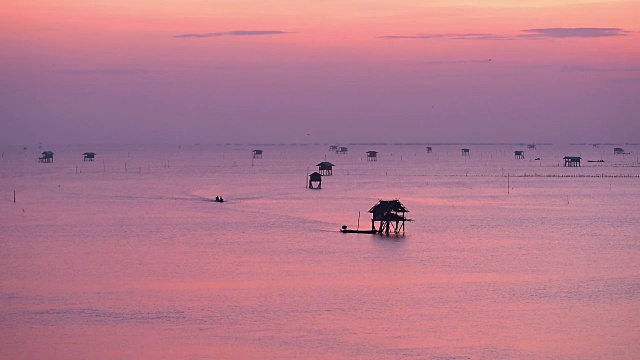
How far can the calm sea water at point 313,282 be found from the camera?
26547 mm

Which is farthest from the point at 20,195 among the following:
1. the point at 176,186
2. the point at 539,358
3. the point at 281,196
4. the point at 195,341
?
the point at 539,358

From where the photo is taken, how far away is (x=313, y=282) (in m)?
35.8

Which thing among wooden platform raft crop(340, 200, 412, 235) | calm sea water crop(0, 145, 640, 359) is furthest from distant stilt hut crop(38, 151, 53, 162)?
wooden platform raft crop(340, 200, 412, 235)

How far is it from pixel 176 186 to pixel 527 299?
64.8 meters

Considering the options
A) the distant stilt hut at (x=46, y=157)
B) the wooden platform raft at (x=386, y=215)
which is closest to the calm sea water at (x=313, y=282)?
the wooden platform raft at (x=386, y=215)

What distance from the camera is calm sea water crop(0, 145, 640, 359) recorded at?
26.5 m

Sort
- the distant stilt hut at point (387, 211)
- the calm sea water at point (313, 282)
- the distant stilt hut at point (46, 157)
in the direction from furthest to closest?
the distant stilt hut at point (46, 157) < the distant stilt hut at point (387, 211) < the calm sea water at point (313, 282)

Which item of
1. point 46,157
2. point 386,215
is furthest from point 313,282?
point 46,157

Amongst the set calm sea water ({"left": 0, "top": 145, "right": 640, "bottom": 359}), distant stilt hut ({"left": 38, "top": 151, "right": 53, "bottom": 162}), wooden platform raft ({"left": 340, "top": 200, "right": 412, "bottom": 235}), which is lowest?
calm sea water ({"left": 0, "top": 145, "right": 640, "bottom": 359})

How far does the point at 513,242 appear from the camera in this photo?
4853cm

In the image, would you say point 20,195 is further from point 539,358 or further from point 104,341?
point 539,358

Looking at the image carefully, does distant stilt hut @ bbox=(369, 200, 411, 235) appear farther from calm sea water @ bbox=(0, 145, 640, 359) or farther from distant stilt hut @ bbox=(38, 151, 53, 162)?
distant stilt hut @ bbox=(38, 151, 53, 162)

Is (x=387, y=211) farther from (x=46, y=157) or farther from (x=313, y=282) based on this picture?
(x=46, y=157)

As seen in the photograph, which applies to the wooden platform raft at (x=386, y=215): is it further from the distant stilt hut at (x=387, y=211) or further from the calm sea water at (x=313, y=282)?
the calm sea water at (x=313, y=282)
